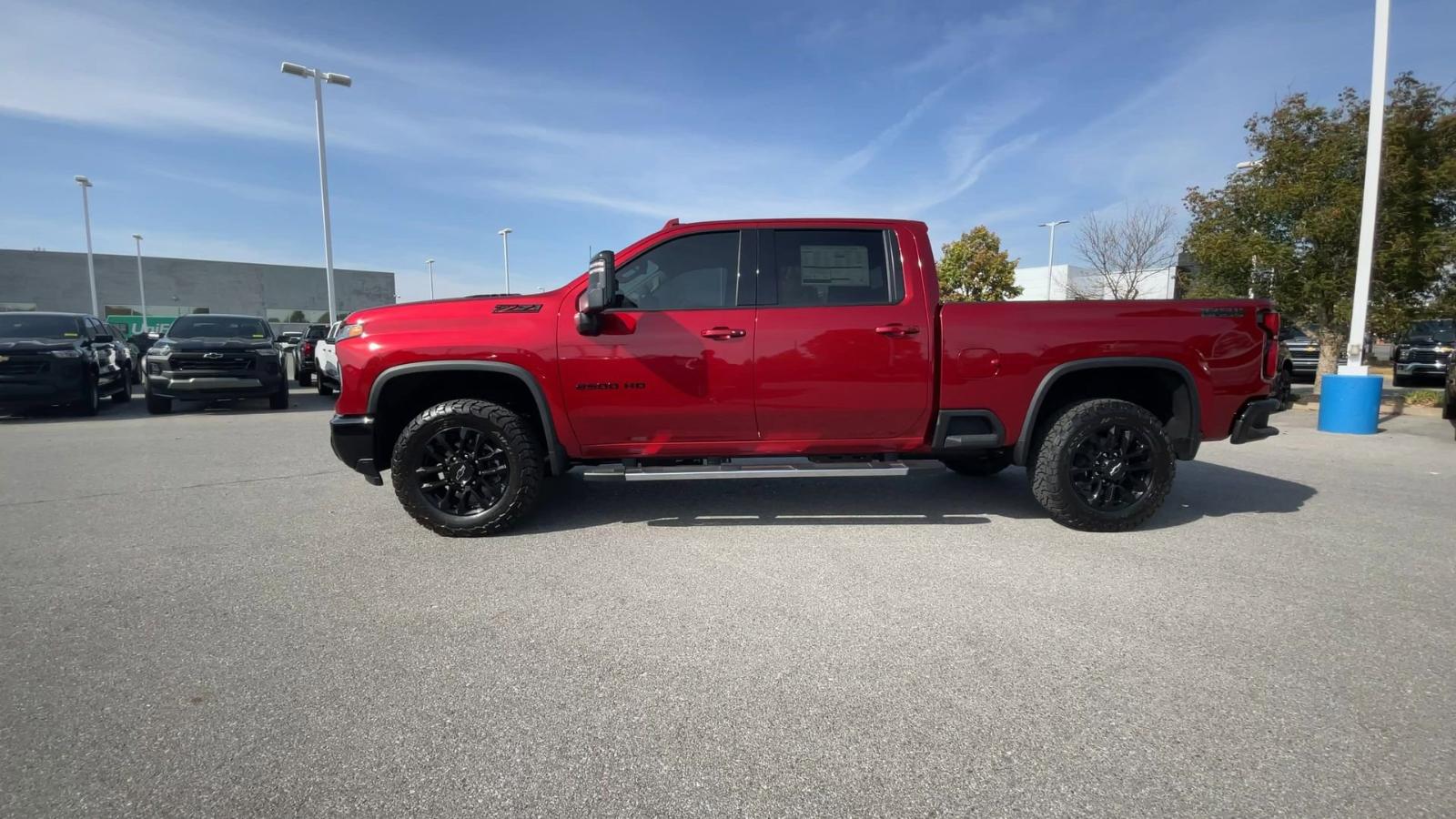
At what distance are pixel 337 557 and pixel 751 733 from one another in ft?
9.53

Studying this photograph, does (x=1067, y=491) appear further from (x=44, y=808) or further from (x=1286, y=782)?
(x=44, y=808)

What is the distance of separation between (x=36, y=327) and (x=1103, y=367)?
14.6 meters

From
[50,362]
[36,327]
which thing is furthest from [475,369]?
[36,327]

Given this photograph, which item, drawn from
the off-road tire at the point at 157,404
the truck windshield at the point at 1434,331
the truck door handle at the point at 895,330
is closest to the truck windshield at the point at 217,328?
the off-road tire at the point at 157,404

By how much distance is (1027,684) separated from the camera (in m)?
2.53

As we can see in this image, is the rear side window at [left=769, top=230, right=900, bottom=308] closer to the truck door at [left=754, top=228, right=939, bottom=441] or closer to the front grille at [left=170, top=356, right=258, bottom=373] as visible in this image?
the truck door at [left=754, top=228, right=939, bottom=441]

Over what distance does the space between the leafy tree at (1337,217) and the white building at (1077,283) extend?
11.0 feet

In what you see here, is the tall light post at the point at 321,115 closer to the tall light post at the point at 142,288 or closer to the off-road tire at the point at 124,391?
the off-road tire at the point at 124,391

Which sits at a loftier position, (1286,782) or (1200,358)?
(1200,358)

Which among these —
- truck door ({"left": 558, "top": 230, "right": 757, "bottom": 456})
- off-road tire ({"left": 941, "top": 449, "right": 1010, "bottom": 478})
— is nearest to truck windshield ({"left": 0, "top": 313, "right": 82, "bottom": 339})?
truck door ({"left": 558, "top": 230, "right": 757, "bottom": 456})

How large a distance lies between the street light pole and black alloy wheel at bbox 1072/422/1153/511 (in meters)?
7.30

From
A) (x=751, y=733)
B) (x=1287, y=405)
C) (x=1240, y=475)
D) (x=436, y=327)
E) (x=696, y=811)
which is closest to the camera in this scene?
(x=696, y=811)

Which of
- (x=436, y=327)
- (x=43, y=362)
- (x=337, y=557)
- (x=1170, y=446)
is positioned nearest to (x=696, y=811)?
(x=337, y=557)

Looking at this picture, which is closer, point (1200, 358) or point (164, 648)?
point (164, 648)
